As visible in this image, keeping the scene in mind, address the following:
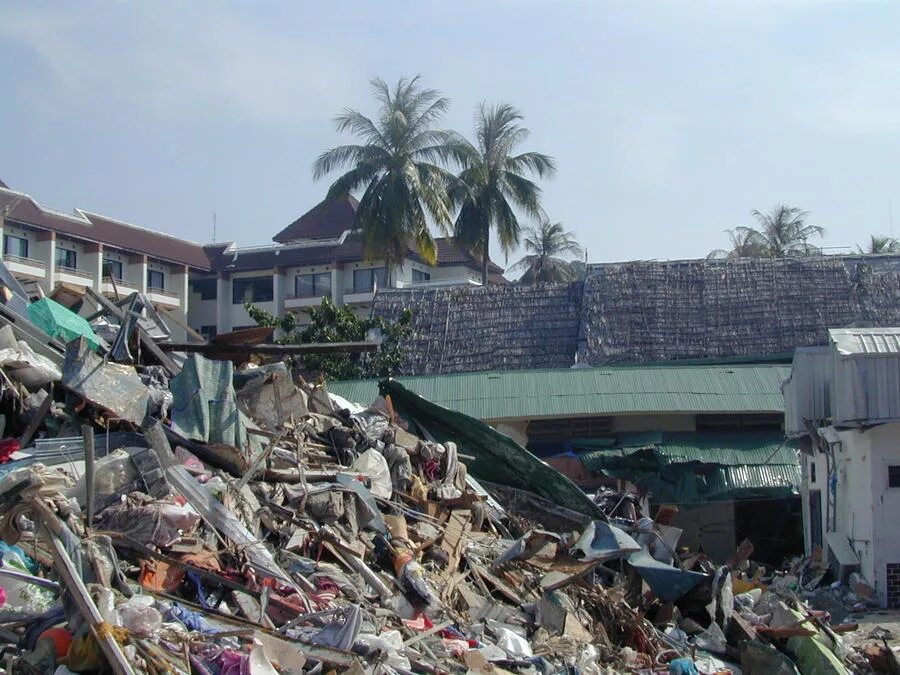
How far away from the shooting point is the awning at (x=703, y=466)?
2027 cm

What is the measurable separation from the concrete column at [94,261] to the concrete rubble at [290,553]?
29491mm

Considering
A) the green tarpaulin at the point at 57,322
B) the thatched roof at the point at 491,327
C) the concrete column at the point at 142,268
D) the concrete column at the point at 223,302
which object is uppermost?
the concrete column at the point at 142,268

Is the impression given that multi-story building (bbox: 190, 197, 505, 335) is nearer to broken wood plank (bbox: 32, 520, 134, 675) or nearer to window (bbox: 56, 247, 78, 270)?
window (bbox: 56, 247, 78, 270)

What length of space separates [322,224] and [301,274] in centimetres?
371

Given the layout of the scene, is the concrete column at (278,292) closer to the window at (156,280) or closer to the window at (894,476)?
the window at (156,280)

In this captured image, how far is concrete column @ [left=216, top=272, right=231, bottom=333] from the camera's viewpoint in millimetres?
46062

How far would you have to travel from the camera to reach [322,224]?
158ft

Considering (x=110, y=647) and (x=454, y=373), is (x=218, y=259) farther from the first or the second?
(x=110, y=647)

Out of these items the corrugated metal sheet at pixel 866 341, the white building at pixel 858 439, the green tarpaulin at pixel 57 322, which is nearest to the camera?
the green tarpaulin at pixel 57 322

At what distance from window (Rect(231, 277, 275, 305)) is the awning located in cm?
2605

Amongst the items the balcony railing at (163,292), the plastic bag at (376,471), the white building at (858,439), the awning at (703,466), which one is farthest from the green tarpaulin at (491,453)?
the balcony railing at (163,292)

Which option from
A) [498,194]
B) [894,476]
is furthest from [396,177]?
[894,476]

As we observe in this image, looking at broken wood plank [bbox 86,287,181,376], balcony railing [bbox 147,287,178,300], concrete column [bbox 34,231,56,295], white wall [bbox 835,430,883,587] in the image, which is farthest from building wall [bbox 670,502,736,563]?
balcony railing [bbox 147,287,178,300]

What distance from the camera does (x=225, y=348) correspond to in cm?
1302
